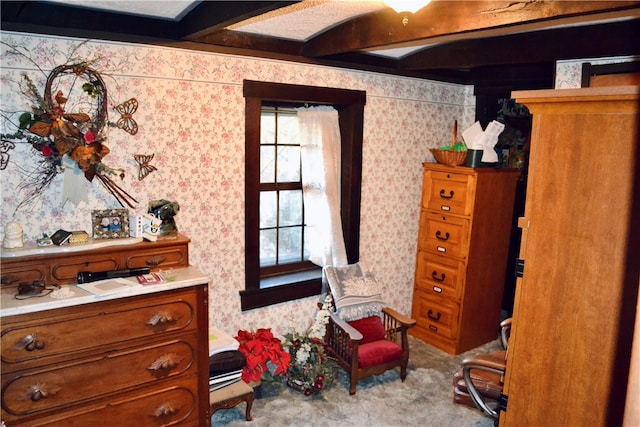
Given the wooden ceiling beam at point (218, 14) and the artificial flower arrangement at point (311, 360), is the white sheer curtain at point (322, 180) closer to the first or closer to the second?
the artificial flower arrangement at point (311, 360)

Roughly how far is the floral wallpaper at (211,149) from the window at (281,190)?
0.08 meters

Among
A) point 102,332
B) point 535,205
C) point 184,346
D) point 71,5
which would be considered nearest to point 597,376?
point 535,205

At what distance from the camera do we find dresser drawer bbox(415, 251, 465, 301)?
447 cm

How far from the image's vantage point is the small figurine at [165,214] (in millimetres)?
3078

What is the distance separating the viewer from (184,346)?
9.40ft

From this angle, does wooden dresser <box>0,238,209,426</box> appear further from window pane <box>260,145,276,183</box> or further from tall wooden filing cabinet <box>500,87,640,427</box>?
tall wooden filing cabinet <box>500,87,640,427</box>

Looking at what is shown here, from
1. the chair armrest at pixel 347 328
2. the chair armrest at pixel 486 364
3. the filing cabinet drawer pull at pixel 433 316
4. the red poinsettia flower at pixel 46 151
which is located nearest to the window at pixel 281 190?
the chair armrest at pixel 347 328

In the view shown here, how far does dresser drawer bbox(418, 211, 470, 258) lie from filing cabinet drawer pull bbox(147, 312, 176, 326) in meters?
2.70

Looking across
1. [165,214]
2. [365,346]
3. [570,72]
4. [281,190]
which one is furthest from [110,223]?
[570,72]

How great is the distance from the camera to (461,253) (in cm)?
Answer: 443

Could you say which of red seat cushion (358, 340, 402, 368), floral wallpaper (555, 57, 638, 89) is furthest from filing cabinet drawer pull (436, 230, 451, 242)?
floral wallpaper (555, 57, 638, 89)

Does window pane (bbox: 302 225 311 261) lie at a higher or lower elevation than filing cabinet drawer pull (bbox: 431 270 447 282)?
higher

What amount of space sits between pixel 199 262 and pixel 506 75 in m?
3.33

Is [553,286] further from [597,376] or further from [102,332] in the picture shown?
[102,332]
